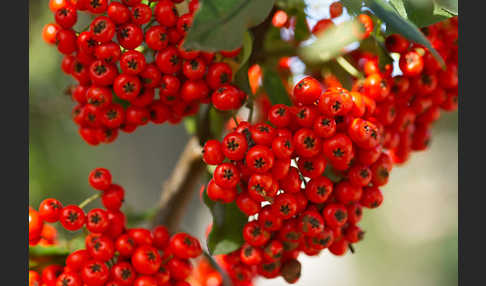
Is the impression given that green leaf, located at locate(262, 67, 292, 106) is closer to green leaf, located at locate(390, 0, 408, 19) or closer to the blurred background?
the blurred background

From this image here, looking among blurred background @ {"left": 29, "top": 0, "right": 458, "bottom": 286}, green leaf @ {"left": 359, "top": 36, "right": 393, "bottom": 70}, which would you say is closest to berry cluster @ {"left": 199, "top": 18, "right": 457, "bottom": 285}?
green leaf @ {"left": 359, "top": 36, "right": 393, "bottom": 70}

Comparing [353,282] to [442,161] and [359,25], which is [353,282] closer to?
[442,161]

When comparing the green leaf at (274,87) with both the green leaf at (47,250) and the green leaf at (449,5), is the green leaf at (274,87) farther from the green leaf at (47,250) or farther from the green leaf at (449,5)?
the green leaf at (47,250)

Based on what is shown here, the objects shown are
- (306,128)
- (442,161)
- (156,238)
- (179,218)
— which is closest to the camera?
(306,128)

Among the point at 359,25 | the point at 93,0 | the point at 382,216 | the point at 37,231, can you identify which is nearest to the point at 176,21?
the point at 93,0

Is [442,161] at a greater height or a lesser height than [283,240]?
lesser

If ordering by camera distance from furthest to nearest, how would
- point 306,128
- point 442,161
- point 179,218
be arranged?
point 442,161
point 179,218
point 306,128
